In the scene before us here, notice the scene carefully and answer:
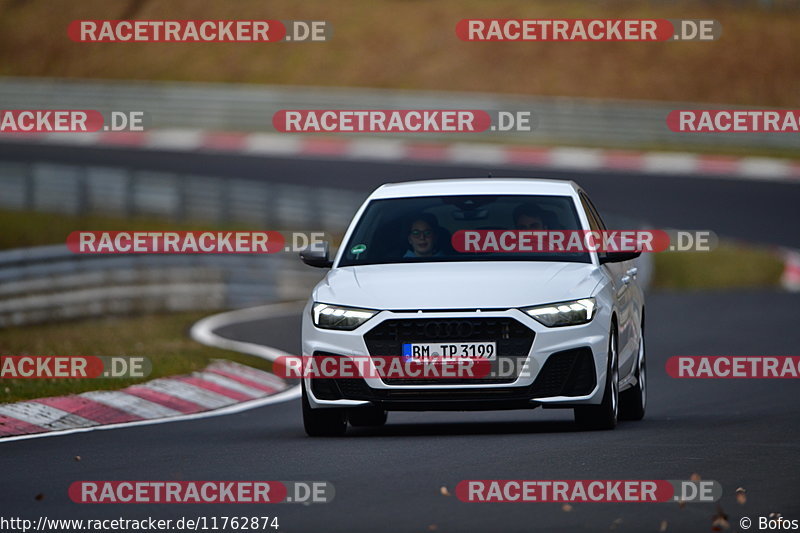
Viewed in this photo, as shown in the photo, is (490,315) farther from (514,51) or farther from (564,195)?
(514,51)

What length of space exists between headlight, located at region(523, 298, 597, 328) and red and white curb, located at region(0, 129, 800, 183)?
28.9 m

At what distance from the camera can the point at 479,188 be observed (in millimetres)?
11492

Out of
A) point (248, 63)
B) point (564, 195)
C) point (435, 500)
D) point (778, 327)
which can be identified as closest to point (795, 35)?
point (248, 63)

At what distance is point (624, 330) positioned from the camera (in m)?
11.4

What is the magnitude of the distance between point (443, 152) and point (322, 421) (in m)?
30.6

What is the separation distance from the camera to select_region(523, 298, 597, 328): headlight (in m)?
10.3
